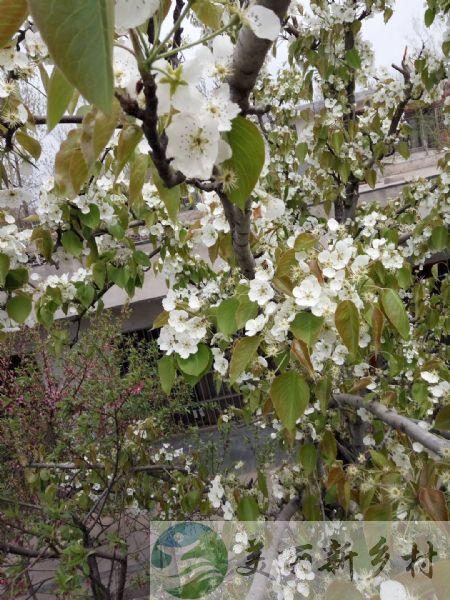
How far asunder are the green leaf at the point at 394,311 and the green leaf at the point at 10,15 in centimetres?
77

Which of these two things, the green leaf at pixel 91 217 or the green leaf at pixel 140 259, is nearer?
the green leaf at pixel 91 217

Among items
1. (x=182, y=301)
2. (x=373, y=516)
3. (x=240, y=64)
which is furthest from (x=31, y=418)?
(x=240, y=64)

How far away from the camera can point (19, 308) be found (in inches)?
57.1

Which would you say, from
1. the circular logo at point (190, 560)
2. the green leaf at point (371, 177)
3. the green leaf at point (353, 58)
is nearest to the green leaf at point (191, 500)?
the circular logo at point (190, 560)

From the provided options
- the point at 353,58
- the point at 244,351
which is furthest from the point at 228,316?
the point at 353,58

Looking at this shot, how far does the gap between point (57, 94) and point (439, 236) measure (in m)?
1.88

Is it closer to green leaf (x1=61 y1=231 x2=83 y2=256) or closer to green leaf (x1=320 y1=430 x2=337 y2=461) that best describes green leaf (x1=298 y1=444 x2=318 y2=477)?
green leaf (x1=320 y1=430 x2=337 y2=461)

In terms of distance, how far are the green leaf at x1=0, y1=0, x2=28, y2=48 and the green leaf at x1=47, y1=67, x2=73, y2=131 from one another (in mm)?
57

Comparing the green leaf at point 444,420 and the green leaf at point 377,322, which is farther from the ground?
the green leaf at point 377,322

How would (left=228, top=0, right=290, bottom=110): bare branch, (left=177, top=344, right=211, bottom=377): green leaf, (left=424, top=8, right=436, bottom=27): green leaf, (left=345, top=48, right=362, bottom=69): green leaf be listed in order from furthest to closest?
1. (left=345, top=48, right=362, bottom=69): green leaf
2. (left=424, top=8, right=436, bottom=27): green leaf
3. (left=177, top=344, right=211, bottom=377): green leaf
4. (left=228, top=0, right=290, bottom=110): bare branch

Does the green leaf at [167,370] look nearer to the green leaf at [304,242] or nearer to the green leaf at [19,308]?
the green leaf at [304,242]

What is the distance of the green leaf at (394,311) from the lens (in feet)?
3.16

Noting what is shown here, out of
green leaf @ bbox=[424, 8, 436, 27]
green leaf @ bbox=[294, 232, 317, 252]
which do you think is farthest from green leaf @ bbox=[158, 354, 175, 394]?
green leaf @ bbox=[424, 8, 436, 27]

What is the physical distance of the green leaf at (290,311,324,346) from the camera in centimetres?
89
